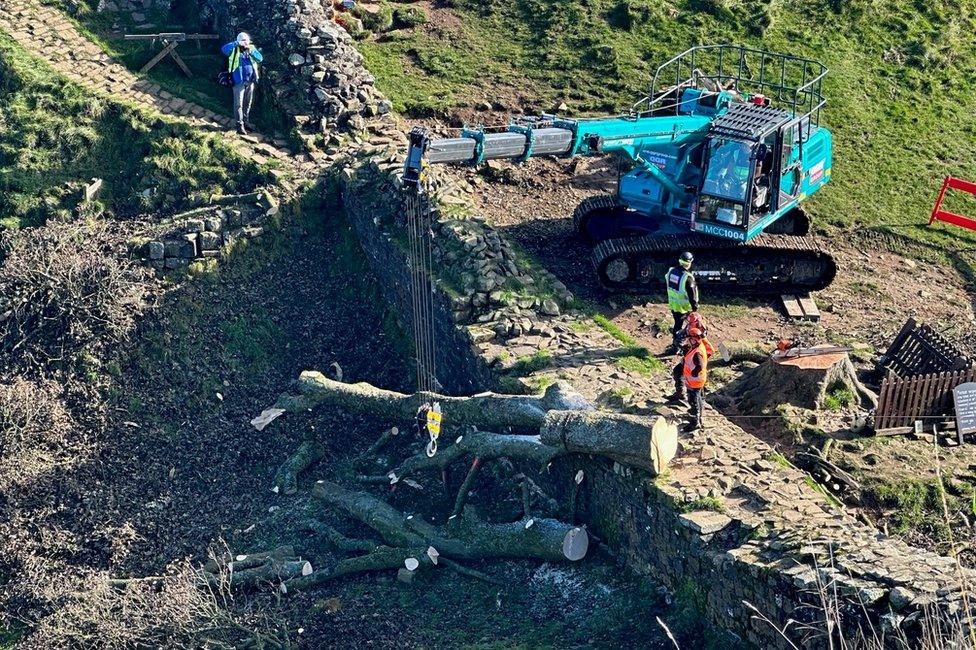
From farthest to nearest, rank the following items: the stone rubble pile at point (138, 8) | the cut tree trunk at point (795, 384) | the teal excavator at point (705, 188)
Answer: the stone rubble pile at point (138, 8), the teal excavator at point (705, 188), the cut tree trunk at point (795, 384)

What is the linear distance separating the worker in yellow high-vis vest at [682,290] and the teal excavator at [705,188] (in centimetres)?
196

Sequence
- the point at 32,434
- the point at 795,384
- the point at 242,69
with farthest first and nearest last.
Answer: the point at 242,69 → the point at 32,434 → the point at 795,384

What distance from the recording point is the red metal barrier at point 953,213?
72.1ft

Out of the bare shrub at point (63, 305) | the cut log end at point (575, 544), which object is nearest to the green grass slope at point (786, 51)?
the bare shrub at point (63, 305)

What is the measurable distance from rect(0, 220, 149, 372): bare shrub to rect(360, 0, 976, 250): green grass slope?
6086 mm

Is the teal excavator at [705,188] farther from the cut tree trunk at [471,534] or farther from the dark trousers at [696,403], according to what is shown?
the cut tree trunk at [471,534]

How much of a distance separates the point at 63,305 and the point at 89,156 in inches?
148

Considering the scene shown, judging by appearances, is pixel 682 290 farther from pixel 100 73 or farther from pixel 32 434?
pixel 100 73

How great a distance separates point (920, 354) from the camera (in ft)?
58.7

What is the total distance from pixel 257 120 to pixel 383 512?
8584mm

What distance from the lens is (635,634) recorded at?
45.8 ft

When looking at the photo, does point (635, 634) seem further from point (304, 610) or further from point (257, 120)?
point (257, 120)

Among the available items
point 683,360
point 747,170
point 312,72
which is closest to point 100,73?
point 312,72

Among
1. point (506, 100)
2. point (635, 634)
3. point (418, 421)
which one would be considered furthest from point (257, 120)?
point (635, 634)
